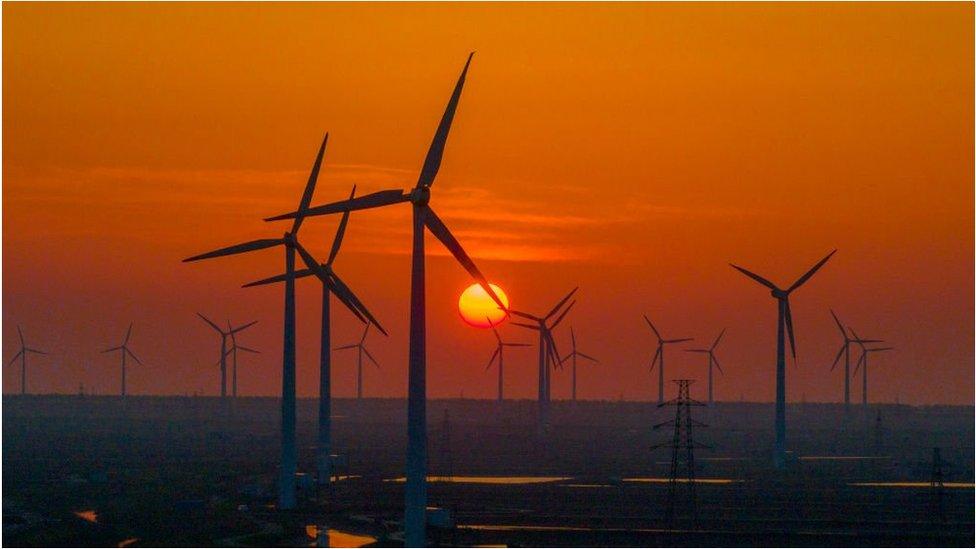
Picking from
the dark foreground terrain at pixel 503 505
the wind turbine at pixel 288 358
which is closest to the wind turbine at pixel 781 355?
the dark foreground terrain at pixel 503 505

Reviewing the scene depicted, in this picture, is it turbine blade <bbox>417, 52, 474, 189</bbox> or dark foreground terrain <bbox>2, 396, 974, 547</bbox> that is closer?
turbine blade <bbox>417, 52, 474, 189</bbox>

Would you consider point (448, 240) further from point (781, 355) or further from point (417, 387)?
point (781, 355)

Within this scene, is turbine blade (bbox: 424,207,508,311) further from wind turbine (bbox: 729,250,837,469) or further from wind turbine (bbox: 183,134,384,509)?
wind turbine (bbox: 729,250,837,469)

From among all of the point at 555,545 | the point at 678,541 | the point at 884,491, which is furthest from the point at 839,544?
the point at 884,491

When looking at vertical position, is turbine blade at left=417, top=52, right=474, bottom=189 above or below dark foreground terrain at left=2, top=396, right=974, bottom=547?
above

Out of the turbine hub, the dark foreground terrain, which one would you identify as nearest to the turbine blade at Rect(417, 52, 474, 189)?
the turbine hub

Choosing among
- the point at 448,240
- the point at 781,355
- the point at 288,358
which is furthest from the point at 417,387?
the point at 781,355
